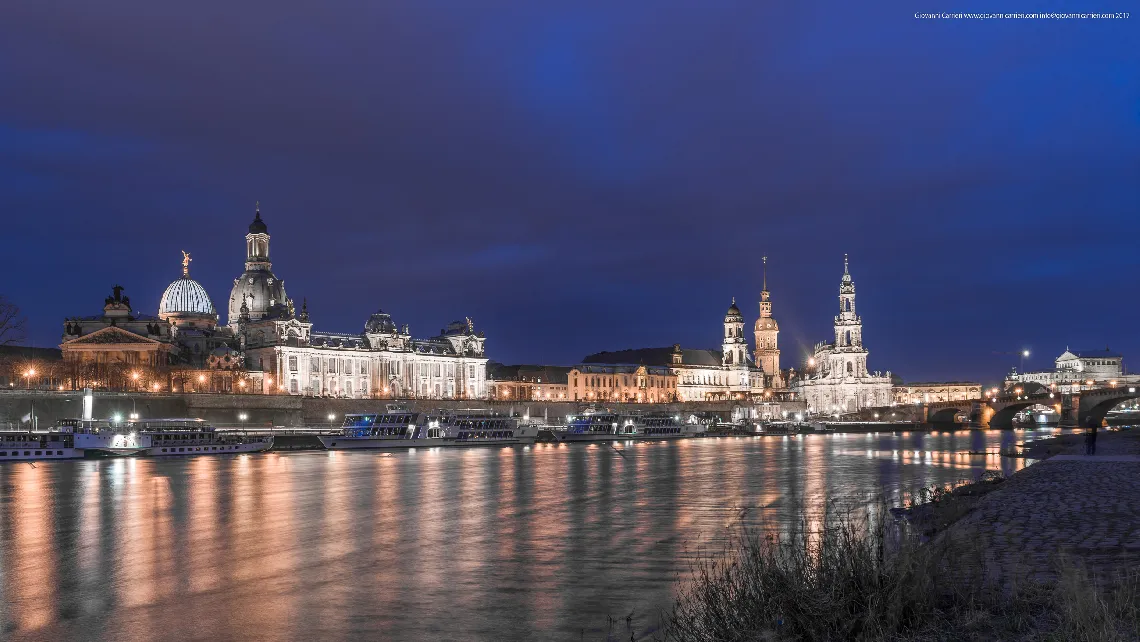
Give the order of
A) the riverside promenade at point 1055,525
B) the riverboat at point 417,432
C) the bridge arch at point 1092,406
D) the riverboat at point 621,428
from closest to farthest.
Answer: the riverside promenade at point 1055,525
the riverboat at point 417,432
the riverboat at point 621,428
the bridge arch at point 1092,406

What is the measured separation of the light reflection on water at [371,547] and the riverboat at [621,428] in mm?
65140

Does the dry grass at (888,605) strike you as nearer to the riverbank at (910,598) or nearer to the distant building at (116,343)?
the riverbank at (910,598)

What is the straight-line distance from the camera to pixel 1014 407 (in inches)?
5763

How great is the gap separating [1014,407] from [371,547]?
141 metres

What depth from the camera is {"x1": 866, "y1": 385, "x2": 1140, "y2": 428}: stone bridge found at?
12394 cm

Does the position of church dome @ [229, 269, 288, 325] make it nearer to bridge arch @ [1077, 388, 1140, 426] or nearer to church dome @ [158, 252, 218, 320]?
church dome @ [158, 252, 218, 320]

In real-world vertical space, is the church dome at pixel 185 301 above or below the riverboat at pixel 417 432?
above

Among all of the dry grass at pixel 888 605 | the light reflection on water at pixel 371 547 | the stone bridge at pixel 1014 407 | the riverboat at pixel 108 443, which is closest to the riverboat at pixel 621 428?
the riverboat at pixel 108 443

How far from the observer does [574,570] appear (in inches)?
774

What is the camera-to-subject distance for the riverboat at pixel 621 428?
116688 millimetres

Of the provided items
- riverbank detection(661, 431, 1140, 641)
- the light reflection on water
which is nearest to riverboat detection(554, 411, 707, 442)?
the light reflection on water

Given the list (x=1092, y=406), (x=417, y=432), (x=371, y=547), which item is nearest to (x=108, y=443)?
(x=417, y=432)

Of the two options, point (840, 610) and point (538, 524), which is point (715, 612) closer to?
point (840, 610)

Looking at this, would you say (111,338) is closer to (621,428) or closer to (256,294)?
(256,294)
